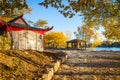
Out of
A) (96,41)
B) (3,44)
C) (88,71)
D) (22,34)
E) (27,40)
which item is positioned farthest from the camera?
(96,41)

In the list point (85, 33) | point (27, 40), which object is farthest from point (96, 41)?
point (27, 40)

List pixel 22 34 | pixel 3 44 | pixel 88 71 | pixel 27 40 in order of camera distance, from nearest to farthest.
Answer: pixel 88 71 → pixel 3 44 → pixel 22 34 → pixel 27 40

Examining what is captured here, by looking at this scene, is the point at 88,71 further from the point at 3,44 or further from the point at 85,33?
the point at 85,33

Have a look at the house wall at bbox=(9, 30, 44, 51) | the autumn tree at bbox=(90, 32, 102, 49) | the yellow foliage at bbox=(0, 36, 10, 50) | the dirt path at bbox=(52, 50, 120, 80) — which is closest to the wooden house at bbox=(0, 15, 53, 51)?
the house wall at bbox=(9, 30, 44, 51)

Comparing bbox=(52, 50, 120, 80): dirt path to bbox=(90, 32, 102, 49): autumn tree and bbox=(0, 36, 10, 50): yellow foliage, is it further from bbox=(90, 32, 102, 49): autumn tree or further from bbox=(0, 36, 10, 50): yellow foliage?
bbox=(90, 32, 102, 49): autumn tree

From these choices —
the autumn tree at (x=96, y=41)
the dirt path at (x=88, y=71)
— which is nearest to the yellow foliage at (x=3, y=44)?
the dirt path at (x=88, y=71)

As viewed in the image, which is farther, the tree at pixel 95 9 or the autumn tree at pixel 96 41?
the autumn tree at pixel 96 41

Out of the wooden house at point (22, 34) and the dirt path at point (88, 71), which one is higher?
the wooden house at point (22, 34)

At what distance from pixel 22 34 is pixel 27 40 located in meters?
0.98

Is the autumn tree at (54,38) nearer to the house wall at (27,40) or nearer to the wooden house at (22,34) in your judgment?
the house wall at (27,40)

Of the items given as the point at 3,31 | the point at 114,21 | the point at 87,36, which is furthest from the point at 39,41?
the point at 87,36

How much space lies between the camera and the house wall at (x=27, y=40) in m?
23.0

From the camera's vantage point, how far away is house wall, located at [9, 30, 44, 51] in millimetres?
22953

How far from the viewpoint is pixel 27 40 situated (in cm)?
2412
